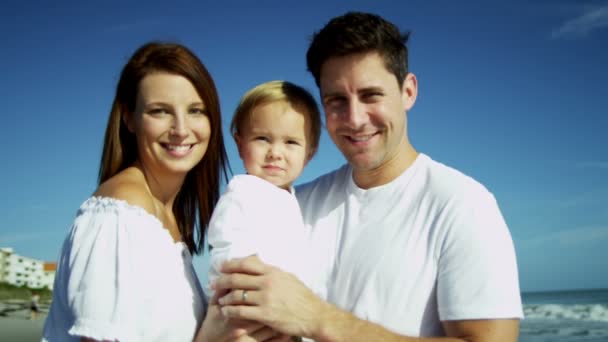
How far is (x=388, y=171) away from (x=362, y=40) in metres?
0.84

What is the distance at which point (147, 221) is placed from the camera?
111 inches

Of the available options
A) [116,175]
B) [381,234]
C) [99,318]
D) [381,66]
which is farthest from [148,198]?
[381,66]

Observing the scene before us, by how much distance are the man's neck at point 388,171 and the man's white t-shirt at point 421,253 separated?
0.06 metres

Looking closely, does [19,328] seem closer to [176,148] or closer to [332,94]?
[176,148]

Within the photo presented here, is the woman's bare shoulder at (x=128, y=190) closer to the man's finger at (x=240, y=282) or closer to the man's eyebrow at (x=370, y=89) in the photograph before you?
the man's finger at (x=240, y=282)

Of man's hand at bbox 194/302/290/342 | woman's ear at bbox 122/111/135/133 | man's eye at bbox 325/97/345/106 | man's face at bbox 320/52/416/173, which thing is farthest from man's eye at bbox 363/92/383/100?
man's hand at bbox 194/302/290/342

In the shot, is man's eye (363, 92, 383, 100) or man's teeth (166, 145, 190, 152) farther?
man's eye (363, 92, 383, 100)

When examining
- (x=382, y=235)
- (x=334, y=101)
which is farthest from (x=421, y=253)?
(x=334, y=101)

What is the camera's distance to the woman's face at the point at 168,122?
312cm

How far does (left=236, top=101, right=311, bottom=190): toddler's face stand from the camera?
11.1 ft

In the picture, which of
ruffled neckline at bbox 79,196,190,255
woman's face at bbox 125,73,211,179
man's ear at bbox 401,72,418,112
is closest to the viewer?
ruffled neckline at bbox 79,196,190,255

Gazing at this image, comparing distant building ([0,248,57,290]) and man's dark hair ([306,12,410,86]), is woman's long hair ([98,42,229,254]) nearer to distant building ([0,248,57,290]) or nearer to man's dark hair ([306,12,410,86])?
man's dark hair ([306,12,410,86])

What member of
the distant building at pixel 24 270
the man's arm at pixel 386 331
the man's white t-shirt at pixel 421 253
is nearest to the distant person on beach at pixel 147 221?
the man's arm at pixel 386 331

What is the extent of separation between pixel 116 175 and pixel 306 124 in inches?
46.3
